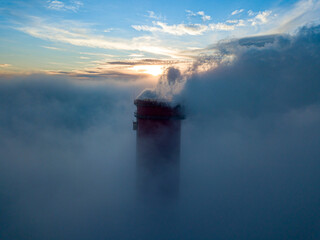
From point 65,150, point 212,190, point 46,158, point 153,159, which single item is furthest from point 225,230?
point 65,150

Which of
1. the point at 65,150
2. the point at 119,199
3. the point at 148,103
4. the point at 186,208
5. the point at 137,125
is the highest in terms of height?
the point at 148,103

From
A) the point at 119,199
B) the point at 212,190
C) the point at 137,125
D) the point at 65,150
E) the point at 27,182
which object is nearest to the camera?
the point at 137,125

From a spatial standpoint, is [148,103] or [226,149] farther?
[226,149]

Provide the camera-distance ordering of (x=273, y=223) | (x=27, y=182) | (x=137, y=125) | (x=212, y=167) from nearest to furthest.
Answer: (x=137, y=125) < (x=273, y=223) < (x=212, y=167) < (x=27, y=182)

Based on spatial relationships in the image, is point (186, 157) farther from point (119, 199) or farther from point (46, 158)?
point (46, 158)

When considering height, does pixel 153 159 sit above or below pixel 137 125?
below

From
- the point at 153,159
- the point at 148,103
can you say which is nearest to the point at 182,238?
the point at 153,159
